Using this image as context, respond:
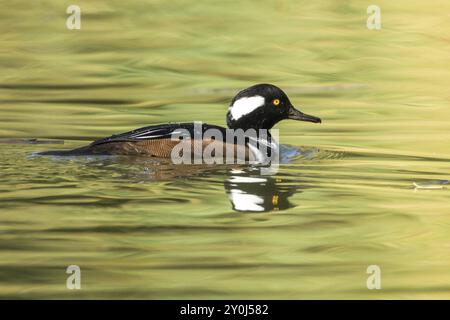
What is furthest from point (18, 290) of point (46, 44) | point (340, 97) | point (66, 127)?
point (46, 44)

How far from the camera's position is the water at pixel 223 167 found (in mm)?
7242

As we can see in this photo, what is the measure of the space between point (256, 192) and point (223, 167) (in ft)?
3.56

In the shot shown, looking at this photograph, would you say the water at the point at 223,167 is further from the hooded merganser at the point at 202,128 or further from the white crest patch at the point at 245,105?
the white crest patch at the point at 245,105

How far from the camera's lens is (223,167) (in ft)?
35.3

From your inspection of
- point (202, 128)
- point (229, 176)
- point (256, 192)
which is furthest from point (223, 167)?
point (256, 192)

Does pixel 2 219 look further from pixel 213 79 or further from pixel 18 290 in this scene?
pixel 213 79

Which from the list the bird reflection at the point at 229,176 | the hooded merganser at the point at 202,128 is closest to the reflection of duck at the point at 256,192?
the bird reflection at the point at 229,176

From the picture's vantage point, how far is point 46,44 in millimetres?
17406

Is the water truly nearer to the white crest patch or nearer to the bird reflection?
the bird reflection

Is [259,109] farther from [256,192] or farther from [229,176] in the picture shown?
[256,192]

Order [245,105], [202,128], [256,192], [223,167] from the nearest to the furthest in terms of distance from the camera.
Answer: [256,192], [223,167], [202,128], [245,105]

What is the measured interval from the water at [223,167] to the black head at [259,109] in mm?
463

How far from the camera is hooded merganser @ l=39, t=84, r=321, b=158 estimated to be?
11.0 m
